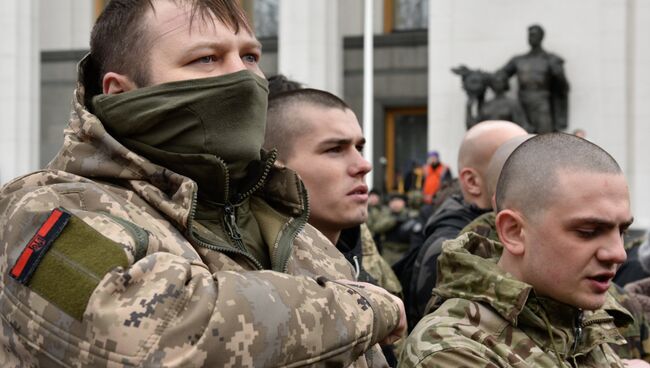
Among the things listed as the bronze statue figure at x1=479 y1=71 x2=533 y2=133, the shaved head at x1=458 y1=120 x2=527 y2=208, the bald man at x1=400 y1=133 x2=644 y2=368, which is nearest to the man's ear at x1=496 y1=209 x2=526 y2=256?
the bald man at x1=400 y1=133 x2=644 y2=368

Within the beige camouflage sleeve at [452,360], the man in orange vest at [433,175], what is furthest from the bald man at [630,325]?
the man in orange vest at [433,175]

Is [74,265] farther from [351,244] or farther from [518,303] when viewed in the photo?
[351,244]

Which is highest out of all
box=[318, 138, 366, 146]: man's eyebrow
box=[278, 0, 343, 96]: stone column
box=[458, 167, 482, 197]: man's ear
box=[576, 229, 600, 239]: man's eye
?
box=[278, 0, 343, 96]: stone column

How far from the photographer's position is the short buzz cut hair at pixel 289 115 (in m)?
3.88

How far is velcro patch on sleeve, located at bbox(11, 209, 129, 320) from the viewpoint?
176cm

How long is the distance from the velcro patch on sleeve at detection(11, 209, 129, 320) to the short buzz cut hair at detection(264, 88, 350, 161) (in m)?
2.10

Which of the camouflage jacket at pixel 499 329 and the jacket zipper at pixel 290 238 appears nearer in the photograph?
the jacket zipper at pixel 290 238

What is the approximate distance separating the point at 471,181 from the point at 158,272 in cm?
346

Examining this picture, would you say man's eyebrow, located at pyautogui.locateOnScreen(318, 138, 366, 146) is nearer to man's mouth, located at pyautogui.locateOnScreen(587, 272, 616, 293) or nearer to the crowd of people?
the crowd of people

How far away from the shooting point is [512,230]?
288 cm

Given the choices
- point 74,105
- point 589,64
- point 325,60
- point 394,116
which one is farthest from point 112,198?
point 394,116

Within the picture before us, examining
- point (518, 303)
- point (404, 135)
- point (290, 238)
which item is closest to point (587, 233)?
point (518, 303)

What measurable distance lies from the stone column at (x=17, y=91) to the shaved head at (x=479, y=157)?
56.7ft

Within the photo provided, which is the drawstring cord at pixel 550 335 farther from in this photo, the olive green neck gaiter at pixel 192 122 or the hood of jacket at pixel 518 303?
the olive green neck gaiter at pixel 192 122
